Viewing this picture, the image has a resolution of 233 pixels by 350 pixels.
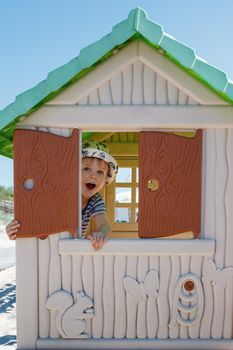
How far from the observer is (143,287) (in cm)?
245

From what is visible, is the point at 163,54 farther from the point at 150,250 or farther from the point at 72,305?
the point at 72,305

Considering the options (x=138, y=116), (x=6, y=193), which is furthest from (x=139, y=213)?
(x=6, y=193)

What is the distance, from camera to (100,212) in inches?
119

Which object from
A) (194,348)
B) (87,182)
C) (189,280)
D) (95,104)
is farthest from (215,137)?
(194,348)

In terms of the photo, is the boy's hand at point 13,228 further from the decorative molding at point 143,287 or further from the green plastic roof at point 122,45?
the decorative molding at point 143,287

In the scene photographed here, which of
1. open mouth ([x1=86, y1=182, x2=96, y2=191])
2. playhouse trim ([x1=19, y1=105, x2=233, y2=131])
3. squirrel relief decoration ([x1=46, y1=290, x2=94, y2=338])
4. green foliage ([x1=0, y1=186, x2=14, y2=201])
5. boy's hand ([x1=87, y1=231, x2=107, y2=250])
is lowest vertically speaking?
green foliage ([x1=0, y1=186, x2=14, y2=201])

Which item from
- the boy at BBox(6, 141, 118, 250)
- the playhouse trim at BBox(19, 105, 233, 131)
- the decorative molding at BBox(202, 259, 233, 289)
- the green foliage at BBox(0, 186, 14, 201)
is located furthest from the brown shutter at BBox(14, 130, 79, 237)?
the green foliage at BBox(0, 186, 14, 201)

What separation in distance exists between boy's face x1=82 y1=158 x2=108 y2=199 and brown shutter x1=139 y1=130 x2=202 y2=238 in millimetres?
830

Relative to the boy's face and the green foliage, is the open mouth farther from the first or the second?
the green foliage

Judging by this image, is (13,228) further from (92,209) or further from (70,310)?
(92,209)

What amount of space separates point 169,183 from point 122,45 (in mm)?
1039

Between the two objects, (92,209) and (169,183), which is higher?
(169,183)

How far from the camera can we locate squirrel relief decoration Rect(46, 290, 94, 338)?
245 centimetres

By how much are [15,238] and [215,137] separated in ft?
5.47
